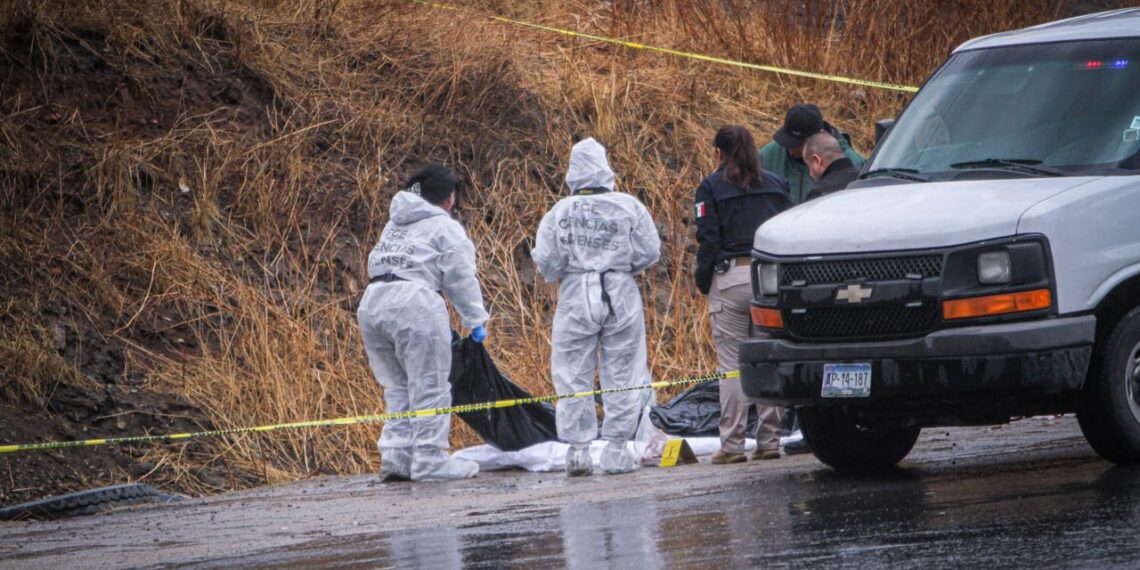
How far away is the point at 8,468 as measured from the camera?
11031 millimetres

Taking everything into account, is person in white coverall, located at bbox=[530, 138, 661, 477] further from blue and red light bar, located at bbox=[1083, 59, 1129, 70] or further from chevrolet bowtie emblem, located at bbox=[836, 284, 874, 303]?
blue and red light bar, located at bbox=[1083, 59, 1129, 70]

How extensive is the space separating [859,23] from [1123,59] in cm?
1207

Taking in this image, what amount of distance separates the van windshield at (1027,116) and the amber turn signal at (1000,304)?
2.72 feet

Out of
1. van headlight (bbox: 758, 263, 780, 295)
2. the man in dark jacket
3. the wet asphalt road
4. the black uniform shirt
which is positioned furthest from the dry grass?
van headlight (bbox: 758, 263, 780, 295)

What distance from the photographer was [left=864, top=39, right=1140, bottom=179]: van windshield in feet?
27.3

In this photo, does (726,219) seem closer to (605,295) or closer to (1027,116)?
(605,295)

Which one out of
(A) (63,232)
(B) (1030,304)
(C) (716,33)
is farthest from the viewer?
(C) (716,33)

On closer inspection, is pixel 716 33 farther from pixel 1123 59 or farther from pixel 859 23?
pixel 1123 59

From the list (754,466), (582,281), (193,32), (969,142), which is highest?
(193,32)

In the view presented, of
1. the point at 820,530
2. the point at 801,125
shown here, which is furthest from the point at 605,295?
the point at 820,530

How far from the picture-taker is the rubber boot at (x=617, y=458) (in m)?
10.7

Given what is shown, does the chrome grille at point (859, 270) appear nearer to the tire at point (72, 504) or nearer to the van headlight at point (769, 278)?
the van headlight at point (769, 278)

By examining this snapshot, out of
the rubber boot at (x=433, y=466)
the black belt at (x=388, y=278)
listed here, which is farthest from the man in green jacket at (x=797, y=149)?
the rubber boot at (x=433, y=466)

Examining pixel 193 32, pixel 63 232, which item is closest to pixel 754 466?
pixel 63 232
